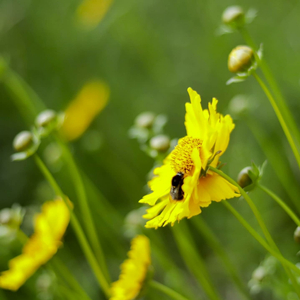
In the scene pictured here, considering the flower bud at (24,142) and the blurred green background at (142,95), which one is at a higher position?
the flower bud at (24,142)

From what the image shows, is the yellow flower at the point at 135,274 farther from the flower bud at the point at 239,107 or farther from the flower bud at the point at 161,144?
the flower bud at the point at 239,107

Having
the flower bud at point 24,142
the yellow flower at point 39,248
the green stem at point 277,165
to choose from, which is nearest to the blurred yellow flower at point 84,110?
the yellow flower at point 39,248

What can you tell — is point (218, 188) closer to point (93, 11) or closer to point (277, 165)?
point (277, 165)

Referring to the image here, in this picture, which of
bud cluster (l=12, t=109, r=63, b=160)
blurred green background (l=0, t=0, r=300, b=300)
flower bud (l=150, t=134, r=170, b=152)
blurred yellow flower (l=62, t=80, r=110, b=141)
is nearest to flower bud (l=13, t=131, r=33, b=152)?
bud cluster (l=12, t=109, r=63, b=160)

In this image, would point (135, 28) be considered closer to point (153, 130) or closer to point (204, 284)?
point (153, 130)

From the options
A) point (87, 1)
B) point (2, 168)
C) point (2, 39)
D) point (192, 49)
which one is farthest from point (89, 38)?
point (2, 168)

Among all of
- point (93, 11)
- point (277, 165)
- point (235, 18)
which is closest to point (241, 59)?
point (235, 18)

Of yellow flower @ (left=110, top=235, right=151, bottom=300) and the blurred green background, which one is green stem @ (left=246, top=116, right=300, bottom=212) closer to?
the blurred green background
